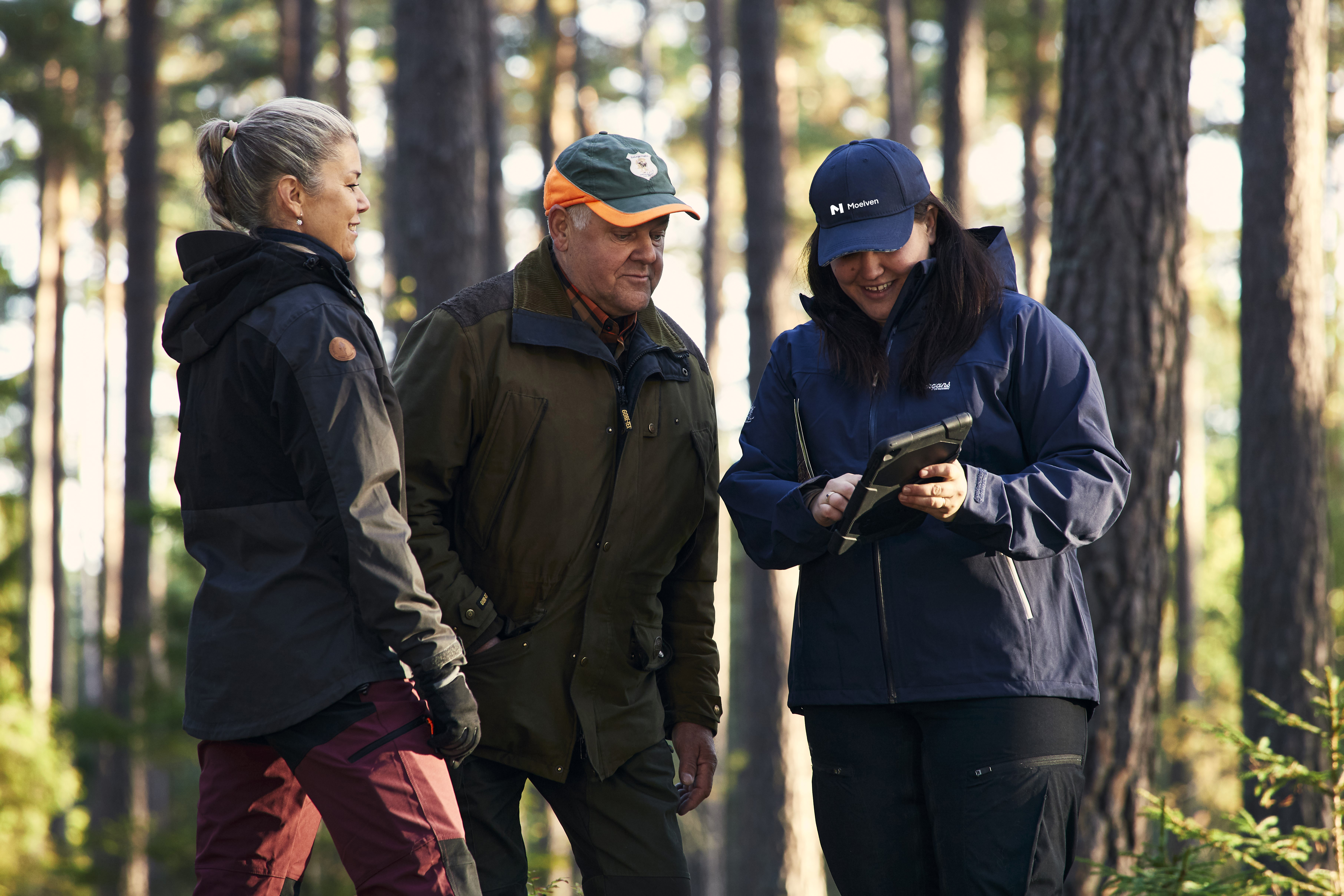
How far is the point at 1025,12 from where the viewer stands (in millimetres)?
16250

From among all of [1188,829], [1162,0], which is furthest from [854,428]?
[1162,0]

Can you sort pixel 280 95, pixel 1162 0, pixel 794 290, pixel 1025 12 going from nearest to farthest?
pixel 1162 0
pixel 794 290
pixel 1025 12
pixel 280 95

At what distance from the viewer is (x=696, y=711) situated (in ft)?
10.7

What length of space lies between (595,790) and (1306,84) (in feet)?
26.8

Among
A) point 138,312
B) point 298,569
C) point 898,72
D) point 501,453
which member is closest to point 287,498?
point 298,569

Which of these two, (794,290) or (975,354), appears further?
(794,290)

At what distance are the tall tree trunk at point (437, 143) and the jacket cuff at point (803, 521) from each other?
500 centimetres

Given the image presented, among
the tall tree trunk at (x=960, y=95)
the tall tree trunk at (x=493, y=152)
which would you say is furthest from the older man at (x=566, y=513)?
the tall tree trunk at (x=493, y=152)

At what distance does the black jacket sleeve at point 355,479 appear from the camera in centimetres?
236

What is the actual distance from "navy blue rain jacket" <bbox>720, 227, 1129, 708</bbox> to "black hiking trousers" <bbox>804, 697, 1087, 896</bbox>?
7 cm

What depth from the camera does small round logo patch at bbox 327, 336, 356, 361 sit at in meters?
2.42

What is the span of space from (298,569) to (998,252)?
1.89 metres

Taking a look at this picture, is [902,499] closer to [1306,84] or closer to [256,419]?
[256,419]

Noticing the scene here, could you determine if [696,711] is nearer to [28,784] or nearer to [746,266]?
[746,266]
